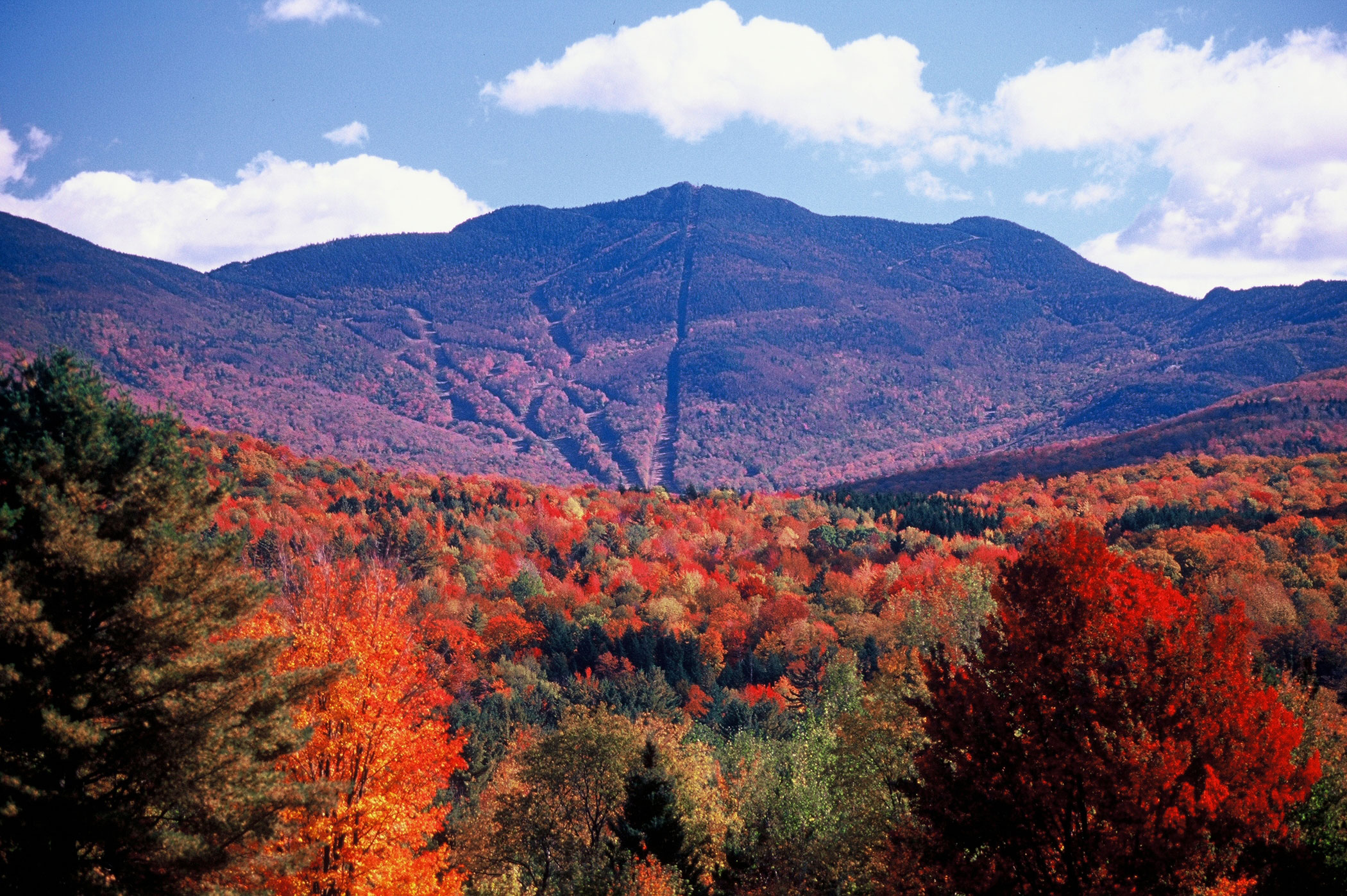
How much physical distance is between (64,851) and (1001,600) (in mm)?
15042

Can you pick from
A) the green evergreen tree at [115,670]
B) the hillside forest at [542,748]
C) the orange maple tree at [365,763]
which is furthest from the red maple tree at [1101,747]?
the green evergreen tree at [115,670]

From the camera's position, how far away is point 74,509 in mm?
13820

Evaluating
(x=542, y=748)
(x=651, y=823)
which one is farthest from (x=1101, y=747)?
(x=542, y=748)

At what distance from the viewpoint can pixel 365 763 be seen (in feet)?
67.9

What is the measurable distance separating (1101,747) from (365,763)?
48.2ft

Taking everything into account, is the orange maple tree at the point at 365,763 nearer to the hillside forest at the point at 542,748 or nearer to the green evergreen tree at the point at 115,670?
the hillside forest at the point at 542,748

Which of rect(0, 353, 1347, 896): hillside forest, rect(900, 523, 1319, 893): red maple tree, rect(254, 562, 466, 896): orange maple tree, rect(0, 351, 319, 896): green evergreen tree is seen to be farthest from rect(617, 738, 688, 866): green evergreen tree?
rect(0, 351, 319, 896): green evergreen tree

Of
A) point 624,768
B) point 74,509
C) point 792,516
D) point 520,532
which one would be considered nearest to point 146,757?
point 74,509

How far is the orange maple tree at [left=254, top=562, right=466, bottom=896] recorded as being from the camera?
19.2 meters

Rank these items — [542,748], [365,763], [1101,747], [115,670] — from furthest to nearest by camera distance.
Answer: [542,748] < [365,763] < [1101,747] < [115,670]

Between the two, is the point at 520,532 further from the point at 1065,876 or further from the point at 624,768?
the point at 1065,876

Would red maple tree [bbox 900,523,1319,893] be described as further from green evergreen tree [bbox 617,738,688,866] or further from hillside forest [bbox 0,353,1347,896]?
green evergreen tree [bbox 617,738,688,866]

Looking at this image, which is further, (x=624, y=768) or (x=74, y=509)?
(x=624, y=768)

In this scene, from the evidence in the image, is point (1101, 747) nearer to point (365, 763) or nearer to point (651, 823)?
point (365, 763)
